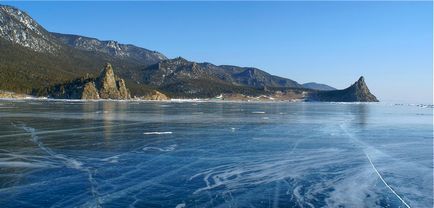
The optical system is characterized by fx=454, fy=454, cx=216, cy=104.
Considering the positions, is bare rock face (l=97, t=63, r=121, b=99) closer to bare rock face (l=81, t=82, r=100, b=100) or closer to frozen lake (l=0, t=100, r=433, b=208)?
bare rock face (l=81, t=82, r=100, b=100)

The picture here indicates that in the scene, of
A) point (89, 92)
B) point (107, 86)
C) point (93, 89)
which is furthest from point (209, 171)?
point (107, 86)

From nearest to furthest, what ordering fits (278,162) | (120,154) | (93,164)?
(93,164), (278,162), (120,154)

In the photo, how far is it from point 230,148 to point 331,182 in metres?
8.01

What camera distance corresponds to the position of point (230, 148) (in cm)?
2175

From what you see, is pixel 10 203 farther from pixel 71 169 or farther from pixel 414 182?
pixel 414 182

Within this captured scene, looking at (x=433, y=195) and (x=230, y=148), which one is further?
(x=230, y=148)

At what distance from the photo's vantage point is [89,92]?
161 meters

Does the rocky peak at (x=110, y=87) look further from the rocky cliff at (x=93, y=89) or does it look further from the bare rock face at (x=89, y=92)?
the bare rock face at (x=89, y=92)

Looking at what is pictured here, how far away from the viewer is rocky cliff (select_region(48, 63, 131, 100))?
15538 centimetres

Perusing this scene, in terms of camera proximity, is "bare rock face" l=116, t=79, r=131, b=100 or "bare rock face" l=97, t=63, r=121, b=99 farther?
"bare rock face" l=116, t=79, r=131, b=100

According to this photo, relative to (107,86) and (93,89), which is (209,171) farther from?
(107,86)

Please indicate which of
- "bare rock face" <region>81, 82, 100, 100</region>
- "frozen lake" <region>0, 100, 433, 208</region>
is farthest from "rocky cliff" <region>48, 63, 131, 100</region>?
"frozen lake" <region>0, 100, 433, 208</region>

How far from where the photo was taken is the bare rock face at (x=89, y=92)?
516 ft

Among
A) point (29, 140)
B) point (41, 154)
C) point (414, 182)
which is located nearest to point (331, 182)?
point (414, 182)
